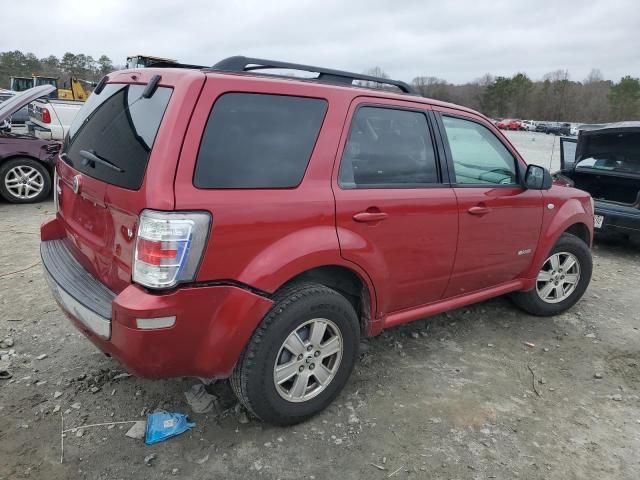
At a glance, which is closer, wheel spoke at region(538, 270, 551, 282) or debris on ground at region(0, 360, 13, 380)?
debris on ground at region(0, 360, 13, 380)

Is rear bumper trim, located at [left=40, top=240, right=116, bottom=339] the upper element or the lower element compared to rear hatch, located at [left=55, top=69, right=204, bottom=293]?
lower

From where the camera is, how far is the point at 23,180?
758 centimetres

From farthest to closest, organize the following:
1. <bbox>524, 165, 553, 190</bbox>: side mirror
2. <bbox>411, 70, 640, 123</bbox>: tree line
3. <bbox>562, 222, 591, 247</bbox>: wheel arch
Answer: <bbox>411, 70, 640, 123</bbox>: tree line → <bbox>562, 222, 591, 247</bbox>: wheel arch → <bbox>524, 165, 553, 190</bbox>: side mirror

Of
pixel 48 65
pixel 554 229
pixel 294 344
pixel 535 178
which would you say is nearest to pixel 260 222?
pixel 294 344

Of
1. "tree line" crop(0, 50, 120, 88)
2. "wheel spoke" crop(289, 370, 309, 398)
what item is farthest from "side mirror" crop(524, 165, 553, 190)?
"tree line" crop(0, 50, 120, 88)

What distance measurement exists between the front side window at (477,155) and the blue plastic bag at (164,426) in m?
2.28

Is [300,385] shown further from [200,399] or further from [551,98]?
[551,98]

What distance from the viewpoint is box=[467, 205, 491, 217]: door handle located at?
128 inches

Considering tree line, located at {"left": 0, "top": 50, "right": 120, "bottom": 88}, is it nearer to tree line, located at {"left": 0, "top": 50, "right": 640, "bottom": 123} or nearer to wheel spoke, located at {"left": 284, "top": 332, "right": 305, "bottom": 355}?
tree line, located at {"left": 0, "top": 50, "right": 640, "bottom": 123}

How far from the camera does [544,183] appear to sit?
12.1 ft

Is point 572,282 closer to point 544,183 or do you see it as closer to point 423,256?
point 544,183

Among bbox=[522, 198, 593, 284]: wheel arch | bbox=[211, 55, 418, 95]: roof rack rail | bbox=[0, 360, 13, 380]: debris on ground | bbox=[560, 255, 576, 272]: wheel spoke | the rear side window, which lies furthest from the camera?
bbox=[560, 255, 576, 272]: wheel spoke

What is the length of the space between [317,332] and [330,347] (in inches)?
6.3

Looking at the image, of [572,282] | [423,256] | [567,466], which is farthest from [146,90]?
[572,282]
